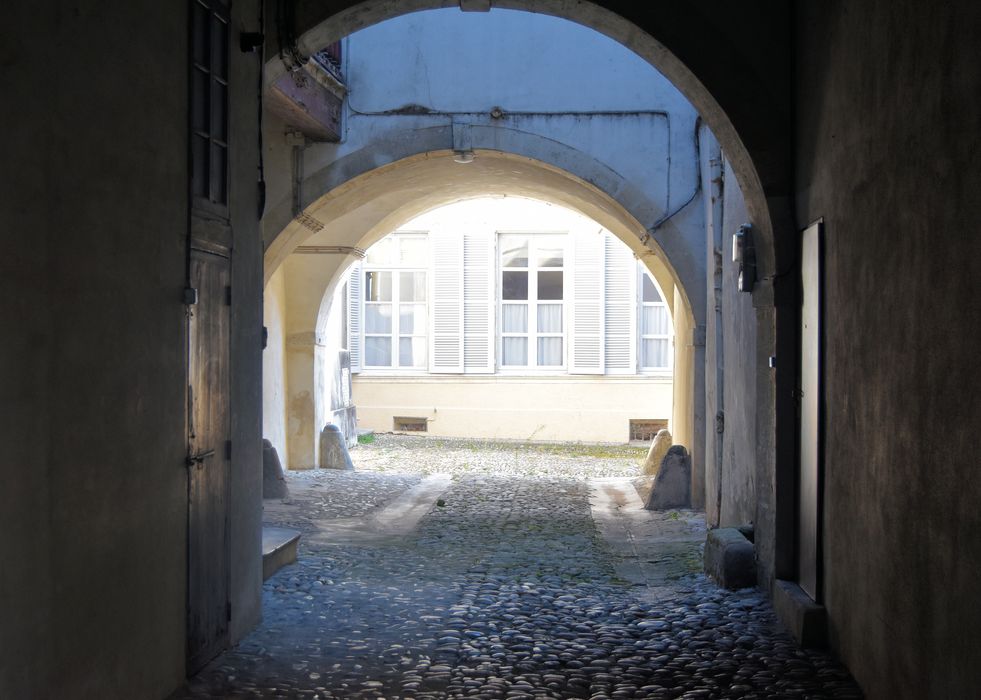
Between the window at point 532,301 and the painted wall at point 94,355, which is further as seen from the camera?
the window at point 532,301

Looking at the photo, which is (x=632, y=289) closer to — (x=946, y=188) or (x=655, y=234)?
(x=655, y=234)

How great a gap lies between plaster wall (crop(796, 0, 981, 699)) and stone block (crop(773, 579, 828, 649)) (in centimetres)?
10

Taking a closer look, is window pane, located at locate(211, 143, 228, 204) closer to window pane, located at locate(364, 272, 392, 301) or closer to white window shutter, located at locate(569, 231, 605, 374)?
white window shutter, located at locate(569, 231, 605, 374)

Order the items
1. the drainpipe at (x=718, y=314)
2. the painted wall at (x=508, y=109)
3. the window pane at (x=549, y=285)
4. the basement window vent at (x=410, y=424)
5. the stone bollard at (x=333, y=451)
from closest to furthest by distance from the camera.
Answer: the drainpipe at (x=718, y=314) → the painted wall at (x=508, y=109) → the stone bollard at (x=333, y=451) → the basement window vent at (x=410, y=424) → the window pane at (x=549, y=285)

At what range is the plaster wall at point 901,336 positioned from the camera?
9.67ft

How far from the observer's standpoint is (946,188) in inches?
123

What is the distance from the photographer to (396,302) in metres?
21.0

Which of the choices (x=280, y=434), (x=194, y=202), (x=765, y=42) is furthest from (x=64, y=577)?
(x=280, y=434)

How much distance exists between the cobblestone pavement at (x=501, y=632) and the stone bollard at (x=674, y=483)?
1.67 metres

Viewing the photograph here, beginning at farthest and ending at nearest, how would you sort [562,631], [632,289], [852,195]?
[632,289]
[562,631]
[852,195]

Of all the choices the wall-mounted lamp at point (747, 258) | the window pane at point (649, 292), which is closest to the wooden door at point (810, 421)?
the wall-mounted lamp at point (747, 258)

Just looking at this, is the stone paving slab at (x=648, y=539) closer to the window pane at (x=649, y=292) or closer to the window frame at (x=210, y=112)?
the window frame at (x=210, y=112)

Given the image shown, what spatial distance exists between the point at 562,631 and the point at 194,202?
2808mm

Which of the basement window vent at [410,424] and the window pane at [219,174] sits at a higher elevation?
the window pane at [219,174]
